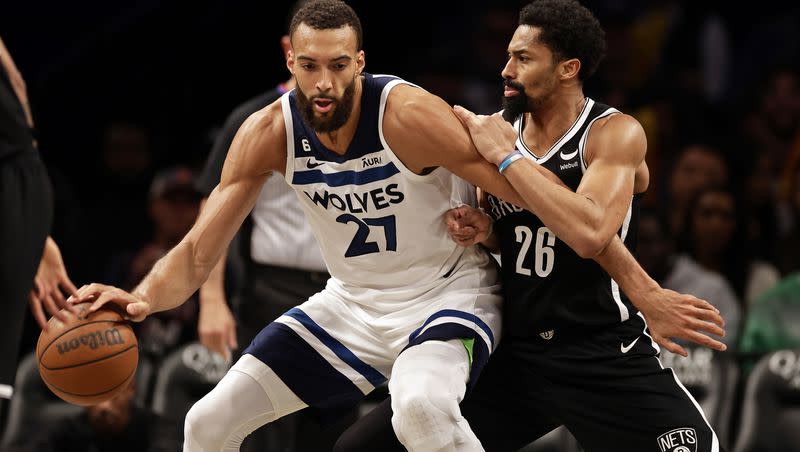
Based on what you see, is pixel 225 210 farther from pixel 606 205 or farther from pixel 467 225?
pixel 606 205

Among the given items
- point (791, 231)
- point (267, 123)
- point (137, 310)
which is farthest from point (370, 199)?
point (791, 231)

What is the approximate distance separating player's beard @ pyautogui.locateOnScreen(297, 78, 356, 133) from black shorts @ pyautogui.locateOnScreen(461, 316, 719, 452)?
39.3 inches

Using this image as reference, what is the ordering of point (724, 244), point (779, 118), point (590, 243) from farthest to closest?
point (779, 118), point (724, 244), point (590, 243)

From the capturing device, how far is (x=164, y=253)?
732 centimetres

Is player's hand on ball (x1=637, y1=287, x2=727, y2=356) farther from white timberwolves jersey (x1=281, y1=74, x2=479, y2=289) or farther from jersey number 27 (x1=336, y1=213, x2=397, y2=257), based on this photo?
jersey number 27 (x1=336, y1=213, x2=397, y2=257)

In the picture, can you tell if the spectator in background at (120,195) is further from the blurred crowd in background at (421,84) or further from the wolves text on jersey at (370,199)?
the wolves text on jersey at (370,199)

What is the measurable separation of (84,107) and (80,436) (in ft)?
10.7

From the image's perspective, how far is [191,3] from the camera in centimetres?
934

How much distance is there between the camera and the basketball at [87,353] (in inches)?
166

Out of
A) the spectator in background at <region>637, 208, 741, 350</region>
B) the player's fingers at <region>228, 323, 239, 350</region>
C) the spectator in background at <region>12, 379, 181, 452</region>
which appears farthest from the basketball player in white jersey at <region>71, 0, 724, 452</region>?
the spectator in background at <region>637, 208, 741, 350</region>

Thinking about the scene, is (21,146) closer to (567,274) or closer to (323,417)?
(323,417)

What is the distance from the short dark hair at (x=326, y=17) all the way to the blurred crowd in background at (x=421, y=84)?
136 inches

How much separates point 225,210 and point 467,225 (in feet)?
2.78

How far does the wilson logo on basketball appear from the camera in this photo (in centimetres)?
420
